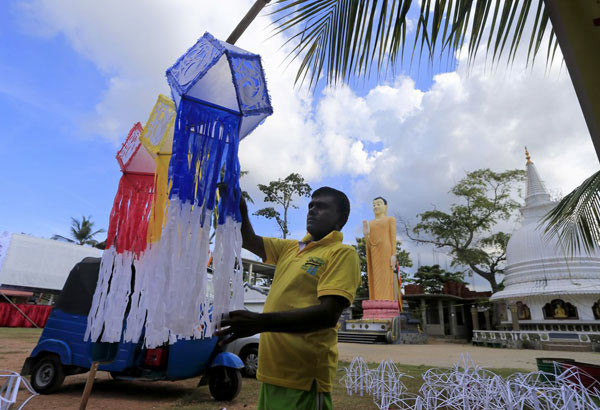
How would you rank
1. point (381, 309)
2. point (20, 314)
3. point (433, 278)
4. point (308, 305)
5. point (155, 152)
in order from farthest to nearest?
point (433, 278) → point (20, 314) → point (381, 309) → point (155, 152) → point (308, 305)

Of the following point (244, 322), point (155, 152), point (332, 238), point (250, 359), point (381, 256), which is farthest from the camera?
point (381, 256)

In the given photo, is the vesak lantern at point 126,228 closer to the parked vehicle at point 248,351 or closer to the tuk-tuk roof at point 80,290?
the tuk-tuk roof at point 80,290

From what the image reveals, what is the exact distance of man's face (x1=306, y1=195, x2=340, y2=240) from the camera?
5.35ft

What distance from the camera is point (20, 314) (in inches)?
711

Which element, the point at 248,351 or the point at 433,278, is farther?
the point at 433,278

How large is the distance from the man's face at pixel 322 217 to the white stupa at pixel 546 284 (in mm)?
16192

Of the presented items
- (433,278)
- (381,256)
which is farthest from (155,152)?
(433,278)

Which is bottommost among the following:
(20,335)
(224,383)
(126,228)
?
(20,335)

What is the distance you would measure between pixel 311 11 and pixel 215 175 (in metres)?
1.01

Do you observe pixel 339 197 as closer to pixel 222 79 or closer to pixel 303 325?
pixel 303 325

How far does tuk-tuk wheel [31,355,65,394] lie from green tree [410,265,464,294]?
24.4 m

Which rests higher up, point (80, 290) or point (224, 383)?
point (80, 290)

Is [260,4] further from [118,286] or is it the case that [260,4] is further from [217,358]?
[217,358]

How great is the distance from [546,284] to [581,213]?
566 inches
